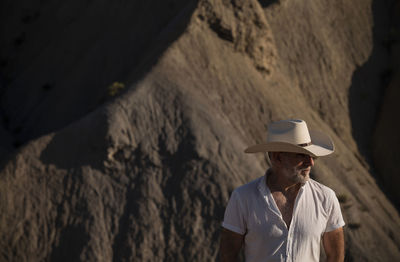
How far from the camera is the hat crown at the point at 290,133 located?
4719 millimetres

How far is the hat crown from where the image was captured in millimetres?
4719

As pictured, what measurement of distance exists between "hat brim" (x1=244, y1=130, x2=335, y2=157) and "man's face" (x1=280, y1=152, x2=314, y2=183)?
0.09 m

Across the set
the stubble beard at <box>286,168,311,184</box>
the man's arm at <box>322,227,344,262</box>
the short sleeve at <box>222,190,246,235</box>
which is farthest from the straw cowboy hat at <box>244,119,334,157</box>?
the man's arm at <box>322,227,344,262</box>

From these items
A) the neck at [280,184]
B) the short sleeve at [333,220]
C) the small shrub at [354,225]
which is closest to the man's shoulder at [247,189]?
the neck at [280,184]

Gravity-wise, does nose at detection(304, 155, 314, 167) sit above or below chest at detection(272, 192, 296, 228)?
above

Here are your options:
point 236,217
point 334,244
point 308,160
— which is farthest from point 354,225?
point 236,217

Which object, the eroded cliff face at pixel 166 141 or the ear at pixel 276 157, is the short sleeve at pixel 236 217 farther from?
the eroded cliff face at pixel 166 141

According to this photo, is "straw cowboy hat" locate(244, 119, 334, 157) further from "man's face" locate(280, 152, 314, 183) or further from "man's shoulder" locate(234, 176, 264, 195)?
"man's shoulder" locate(234, 176, 264, 195)

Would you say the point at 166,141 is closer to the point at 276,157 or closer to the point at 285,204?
the point at 276,157

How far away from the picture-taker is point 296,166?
4.59 m

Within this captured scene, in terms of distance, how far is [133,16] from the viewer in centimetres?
1895

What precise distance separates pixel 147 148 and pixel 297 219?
800 cm

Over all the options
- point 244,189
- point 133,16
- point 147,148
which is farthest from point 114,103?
point 244,189

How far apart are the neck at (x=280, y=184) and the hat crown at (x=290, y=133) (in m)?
0.33
